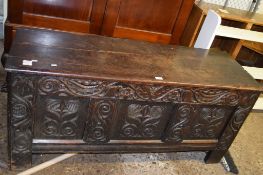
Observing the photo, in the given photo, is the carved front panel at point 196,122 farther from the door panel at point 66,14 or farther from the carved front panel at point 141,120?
the door panel at point 66,14

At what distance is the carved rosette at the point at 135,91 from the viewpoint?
136cm

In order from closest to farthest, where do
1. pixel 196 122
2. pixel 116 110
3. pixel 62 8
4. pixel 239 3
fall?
pixel 116 110 → pixel 196 122 → pixel 62 8 → pixel 239 3

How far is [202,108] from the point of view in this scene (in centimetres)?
169

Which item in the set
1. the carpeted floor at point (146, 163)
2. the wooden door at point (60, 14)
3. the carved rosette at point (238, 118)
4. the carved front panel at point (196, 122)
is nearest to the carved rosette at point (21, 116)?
the carpeted floor at point (146, 163)

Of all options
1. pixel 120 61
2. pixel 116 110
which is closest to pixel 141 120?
pixel 116 110

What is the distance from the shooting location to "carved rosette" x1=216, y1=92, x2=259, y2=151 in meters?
1.71

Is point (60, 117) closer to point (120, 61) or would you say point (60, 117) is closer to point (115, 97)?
point (115, 97)

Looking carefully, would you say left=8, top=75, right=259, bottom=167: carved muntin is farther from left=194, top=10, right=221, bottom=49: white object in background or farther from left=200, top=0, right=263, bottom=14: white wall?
left=200, top=0, right=263, bottom=14: white wall

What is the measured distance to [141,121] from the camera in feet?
5.39

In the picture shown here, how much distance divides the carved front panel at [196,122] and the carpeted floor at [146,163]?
21 centimetres

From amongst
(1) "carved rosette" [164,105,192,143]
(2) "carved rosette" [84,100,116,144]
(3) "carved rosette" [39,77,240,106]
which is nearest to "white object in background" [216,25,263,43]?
(3) "carved rosette" [39,77,240,106]

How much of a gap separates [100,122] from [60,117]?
219 mm

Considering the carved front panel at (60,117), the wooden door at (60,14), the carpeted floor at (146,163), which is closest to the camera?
the carved front panel at (60,117)

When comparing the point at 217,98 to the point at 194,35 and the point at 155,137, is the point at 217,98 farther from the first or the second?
the point at 194,35
